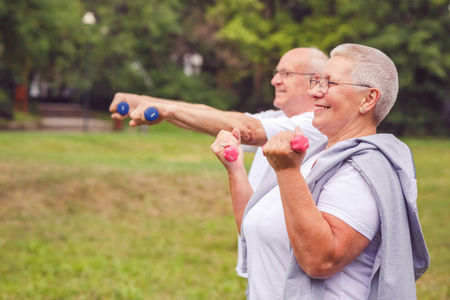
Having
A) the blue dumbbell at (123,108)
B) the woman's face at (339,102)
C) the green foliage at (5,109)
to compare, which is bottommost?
the green foliage at (5,109)

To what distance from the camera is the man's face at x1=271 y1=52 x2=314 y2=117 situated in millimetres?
3475

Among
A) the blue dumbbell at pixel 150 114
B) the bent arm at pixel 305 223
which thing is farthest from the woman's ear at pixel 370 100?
the blue dumbbell at pixel 150 114

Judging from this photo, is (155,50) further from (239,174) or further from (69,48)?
(239,174)

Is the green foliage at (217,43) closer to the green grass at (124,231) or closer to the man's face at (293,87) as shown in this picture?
the green grass at (124,231)

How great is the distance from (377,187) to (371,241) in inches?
8.7

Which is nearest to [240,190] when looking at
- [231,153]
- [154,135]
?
[231,153]

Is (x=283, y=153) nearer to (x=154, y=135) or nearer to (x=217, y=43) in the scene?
(x=154, y=135)

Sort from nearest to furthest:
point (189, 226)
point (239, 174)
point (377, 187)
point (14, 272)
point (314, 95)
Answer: point (377, 187)
point (314, 95)
point (239, 174)
point (14, 272)
point (189, 226)

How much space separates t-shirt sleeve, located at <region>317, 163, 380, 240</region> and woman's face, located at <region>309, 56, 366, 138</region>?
26 centimetres

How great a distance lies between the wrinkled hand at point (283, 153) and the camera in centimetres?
192

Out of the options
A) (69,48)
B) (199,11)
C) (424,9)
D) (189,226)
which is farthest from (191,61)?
(189,226)

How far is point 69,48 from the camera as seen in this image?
32.1m

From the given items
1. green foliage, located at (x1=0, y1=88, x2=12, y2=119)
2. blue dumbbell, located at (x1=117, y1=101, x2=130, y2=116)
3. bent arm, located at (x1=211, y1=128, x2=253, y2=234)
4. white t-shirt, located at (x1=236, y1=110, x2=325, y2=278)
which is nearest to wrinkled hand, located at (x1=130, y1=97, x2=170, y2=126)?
blue dumbbell, located at (x1=117, y1=101, x2=130, y2=116)

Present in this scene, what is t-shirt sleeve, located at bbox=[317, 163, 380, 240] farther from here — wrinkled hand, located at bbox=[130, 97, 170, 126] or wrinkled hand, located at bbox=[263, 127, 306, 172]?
wrinkled hand, located at bbox=[130, 97, 170, 126]
